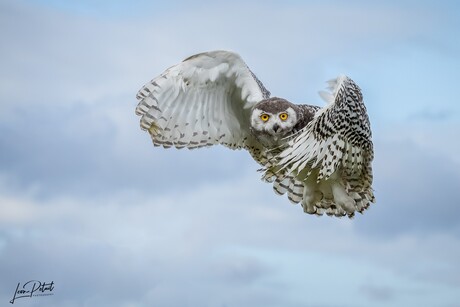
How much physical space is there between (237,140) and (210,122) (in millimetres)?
395

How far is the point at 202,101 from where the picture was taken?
1758 cm

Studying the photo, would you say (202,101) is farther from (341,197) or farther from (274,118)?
(341,197)

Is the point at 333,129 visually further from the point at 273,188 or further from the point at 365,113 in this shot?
the point at 273,188

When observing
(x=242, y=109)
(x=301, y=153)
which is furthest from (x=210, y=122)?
(x=301, y=153)

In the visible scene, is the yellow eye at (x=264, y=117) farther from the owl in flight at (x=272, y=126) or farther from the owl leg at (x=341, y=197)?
the owl leg at (x=341, y=197)

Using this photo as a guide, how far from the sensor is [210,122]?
17.7 m

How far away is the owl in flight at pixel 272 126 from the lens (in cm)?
1659

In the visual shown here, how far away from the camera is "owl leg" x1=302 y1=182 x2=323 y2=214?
17.7 m

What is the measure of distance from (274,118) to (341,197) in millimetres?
1173

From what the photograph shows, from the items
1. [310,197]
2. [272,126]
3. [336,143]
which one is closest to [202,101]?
[272,126]

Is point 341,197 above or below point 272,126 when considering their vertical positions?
below

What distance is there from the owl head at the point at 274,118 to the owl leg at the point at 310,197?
30.7 inches

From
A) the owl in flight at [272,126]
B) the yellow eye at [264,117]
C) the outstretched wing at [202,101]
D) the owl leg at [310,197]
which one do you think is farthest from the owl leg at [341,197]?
the outstretched wing at [202,101]

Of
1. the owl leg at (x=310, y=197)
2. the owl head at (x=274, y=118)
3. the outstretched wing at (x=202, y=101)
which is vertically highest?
the outstretched wing at (x=202, y=101)
